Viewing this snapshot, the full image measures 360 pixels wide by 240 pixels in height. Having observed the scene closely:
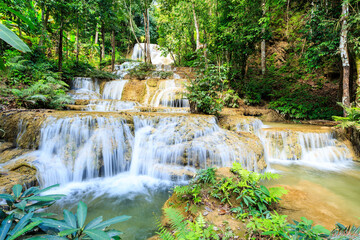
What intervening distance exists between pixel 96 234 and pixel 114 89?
11.7 meters

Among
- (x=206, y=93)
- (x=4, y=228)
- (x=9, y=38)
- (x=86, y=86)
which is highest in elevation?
(x=86, y=86)

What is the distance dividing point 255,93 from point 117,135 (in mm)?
9914

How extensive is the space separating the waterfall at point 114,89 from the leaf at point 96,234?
11.0 meters

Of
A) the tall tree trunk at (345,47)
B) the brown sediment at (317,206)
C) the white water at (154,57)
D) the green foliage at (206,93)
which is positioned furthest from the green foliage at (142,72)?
the brown sediment at (317,206)

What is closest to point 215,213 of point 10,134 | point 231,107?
point 10,134

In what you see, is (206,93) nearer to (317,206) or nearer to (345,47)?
(317,206)

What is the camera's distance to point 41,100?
22.2 ft

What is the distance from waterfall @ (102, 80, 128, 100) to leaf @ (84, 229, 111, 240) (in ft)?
36.2

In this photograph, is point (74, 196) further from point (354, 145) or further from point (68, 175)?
point (354, 145)

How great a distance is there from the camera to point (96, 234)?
0.85m

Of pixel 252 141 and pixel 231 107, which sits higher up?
pixel 231 107

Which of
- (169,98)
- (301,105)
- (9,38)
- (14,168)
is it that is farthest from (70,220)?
(301,105)

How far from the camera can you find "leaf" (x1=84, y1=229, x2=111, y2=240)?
833 millimetres

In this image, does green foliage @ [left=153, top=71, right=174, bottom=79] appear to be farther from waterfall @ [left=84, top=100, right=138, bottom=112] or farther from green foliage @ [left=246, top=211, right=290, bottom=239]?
green foliage @ [left=246, top=211, right=290, bottom=239]
